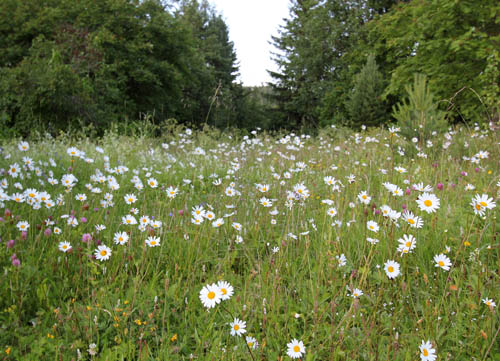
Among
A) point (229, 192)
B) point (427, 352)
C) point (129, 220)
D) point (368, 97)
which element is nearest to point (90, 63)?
point (368, 97)

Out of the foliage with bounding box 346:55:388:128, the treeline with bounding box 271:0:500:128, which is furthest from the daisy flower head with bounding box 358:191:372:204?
the foliage with bounding box 346:55:388:128

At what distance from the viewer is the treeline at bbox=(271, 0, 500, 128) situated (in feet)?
33.5

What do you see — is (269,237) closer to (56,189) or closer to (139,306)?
(139,306)

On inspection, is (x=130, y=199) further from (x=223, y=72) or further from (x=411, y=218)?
(x=223, y=72)

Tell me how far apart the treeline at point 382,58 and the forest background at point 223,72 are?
0.07 metres

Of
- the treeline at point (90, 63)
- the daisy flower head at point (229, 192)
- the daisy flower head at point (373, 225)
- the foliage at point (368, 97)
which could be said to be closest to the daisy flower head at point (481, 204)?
the daisy flower head at point (373, 225)

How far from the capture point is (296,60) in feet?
79.6

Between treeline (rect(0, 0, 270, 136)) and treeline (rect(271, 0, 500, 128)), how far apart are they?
7.00m

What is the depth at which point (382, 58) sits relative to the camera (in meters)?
20.0

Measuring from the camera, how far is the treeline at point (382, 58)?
1021cm

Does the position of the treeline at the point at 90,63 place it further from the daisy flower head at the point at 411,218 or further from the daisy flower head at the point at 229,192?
the daisy flower head at the point at 411,218

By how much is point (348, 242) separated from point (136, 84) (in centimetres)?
1957

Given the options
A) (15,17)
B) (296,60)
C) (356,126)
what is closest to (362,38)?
(296,60)

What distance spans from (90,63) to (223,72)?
18.0 m
